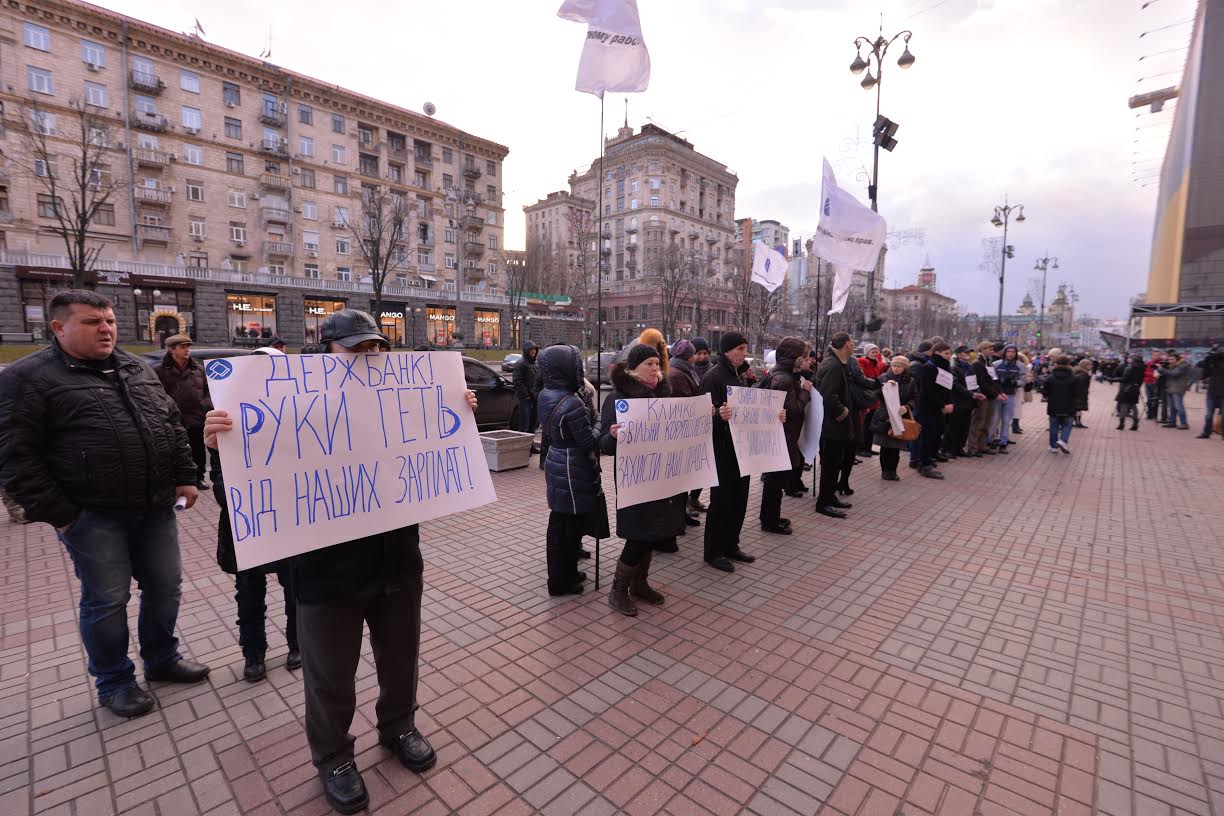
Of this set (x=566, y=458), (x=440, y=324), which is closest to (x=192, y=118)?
(x=440, y=324)

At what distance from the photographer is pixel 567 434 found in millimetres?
4449

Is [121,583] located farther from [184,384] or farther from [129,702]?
[184,384]

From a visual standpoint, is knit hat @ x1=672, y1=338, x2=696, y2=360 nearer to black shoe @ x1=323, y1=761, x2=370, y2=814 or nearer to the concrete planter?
the concrete planter

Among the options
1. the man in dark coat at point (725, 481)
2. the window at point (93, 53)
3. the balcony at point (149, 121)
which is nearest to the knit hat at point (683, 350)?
Answer: the man in dark coat at point (725, 481)

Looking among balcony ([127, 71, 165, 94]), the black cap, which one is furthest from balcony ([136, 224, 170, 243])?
the black cap

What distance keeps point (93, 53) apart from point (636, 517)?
55.8 m

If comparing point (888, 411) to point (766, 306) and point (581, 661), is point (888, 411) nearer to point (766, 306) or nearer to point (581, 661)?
point (581, 661)

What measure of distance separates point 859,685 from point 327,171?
189ft

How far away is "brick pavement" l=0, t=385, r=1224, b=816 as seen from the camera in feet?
8.80

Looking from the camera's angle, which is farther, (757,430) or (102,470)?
(757,430)

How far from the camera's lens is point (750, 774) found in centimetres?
280

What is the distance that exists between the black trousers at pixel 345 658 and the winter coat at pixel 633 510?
185 centimetres

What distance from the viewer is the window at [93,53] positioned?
126 feet

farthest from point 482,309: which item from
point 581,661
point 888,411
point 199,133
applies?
point 581,661
